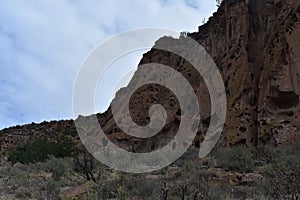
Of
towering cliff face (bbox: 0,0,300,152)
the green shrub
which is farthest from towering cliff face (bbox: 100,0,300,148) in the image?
the green shrub

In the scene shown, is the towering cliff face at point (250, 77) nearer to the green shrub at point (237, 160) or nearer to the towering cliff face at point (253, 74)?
the towering cliff face at point (253, 74)

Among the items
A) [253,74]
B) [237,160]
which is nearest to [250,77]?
[253,74]

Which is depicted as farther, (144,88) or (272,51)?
(144,88)

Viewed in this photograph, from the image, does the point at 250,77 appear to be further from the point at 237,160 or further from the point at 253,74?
the point at 237,160

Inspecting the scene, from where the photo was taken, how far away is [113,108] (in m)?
30.4

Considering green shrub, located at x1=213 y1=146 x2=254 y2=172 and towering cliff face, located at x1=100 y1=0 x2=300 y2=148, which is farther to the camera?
towering cliff face, located at x1=100 y1=0 x2=300 y2=148

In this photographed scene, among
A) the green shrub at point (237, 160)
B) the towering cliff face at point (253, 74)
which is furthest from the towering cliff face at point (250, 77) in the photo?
the green shrub at point (237, 160)

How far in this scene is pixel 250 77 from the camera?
1991 centimetres

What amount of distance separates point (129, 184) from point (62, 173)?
4.73 m

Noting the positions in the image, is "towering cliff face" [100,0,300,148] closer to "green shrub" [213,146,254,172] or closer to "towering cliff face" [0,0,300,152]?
"towering cliff face" [0,0,300,152]

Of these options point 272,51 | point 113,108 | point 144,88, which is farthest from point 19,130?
point 272,51

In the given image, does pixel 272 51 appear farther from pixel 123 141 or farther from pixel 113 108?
pixel 113 108

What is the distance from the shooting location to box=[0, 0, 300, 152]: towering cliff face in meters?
17.4

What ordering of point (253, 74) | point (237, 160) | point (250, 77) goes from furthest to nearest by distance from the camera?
point (253, 74) → point (250, 77) → point (237, 160)
